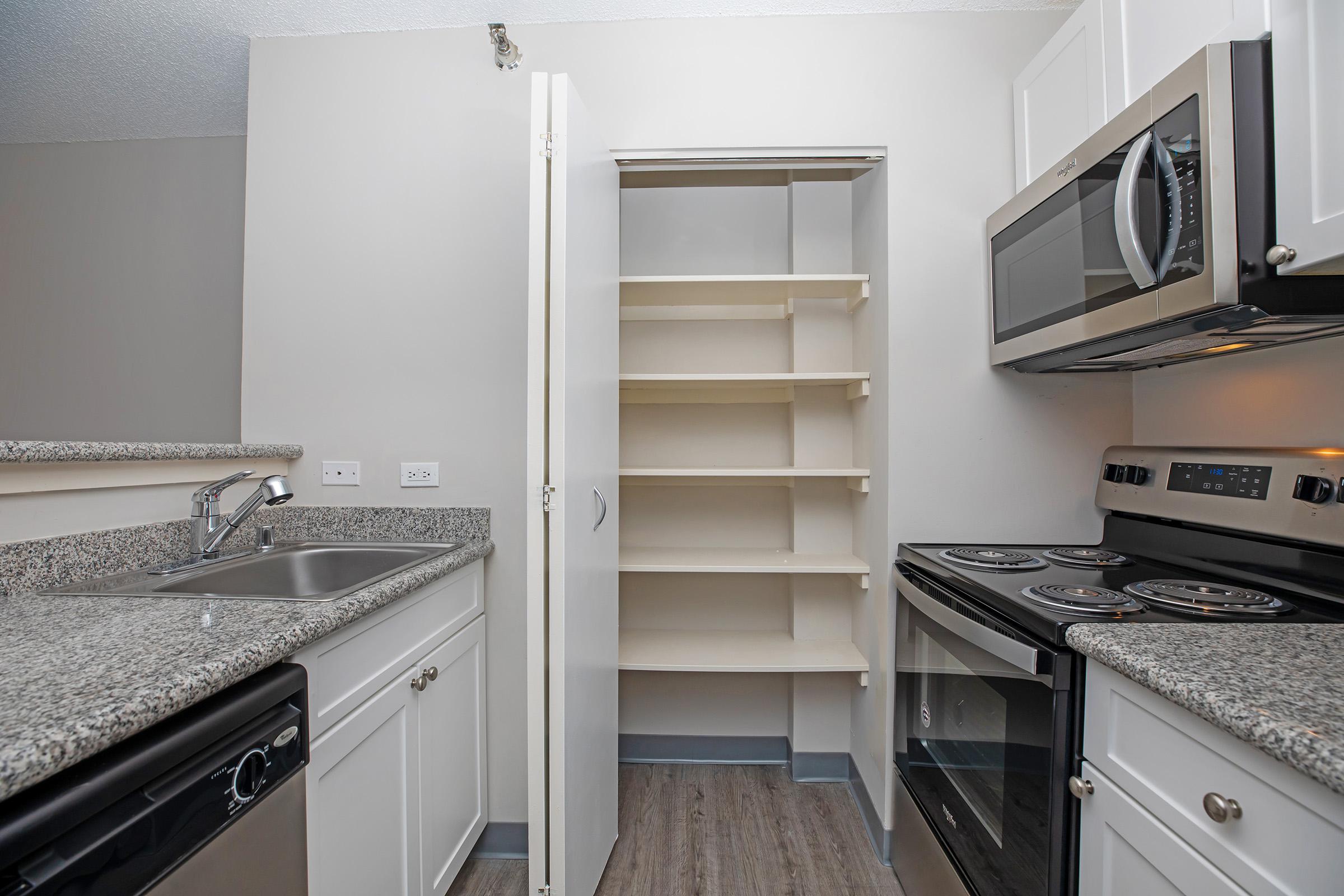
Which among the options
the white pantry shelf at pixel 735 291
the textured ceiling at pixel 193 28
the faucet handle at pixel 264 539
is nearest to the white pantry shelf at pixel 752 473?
the white pantry shelf at pixel 735 291

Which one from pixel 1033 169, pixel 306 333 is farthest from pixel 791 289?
pixel 306 333

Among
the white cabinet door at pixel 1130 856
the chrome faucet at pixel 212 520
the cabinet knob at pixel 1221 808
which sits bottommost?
the white cabinet door at pixel 1130 856

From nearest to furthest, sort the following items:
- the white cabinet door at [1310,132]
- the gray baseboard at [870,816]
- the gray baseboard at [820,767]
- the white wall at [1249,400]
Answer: the white cabinet door at [1310,132], the white wall at [1249,400], the gray baseboard at [870,816], the gray baseboard at [820,767]

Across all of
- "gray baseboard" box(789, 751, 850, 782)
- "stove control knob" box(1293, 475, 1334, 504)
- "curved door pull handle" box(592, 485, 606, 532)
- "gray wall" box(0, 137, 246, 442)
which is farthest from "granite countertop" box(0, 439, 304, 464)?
"stove control knob" box(1293, 475, 1334, 504)

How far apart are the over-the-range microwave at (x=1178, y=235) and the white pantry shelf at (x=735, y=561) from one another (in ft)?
3.02

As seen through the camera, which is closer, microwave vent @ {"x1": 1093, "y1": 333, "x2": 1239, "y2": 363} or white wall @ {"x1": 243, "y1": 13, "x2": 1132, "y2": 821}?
microwave vent @ {"x1": 1093, "y1": 333, "x2": 1239, "y2": 363}

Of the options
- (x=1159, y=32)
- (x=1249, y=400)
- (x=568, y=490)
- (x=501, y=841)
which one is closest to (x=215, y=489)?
(x=568, y=490)

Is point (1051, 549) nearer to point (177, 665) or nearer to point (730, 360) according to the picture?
point (730, 360)

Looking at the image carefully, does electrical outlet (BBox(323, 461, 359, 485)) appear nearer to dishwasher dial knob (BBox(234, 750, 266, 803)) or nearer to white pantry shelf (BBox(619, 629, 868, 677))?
white pantry shelf (BBox(619, 629, 868, 677))

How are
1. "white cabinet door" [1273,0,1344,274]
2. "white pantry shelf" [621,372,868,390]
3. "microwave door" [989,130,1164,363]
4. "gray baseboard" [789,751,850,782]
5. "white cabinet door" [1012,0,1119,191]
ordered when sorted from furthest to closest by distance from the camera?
1. "gray baseboard" [789,751,850,782]
2. "white pantry shelf" [621,372,868,390]
3. "white cabinet door" [1012,0,1119,191]
4. "microwave door" [989,130,1164,363]
5. "white cabinet door" [1273,0,1344,274]

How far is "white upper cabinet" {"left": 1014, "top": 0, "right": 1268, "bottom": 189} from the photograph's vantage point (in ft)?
3.53

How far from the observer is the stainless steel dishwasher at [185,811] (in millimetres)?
561

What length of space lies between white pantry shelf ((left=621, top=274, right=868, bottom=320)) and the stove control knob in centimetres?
115

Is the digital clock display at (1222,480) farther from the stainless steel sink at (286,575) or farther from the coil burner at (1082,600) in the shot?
the stainless steel sink at (286,575)
